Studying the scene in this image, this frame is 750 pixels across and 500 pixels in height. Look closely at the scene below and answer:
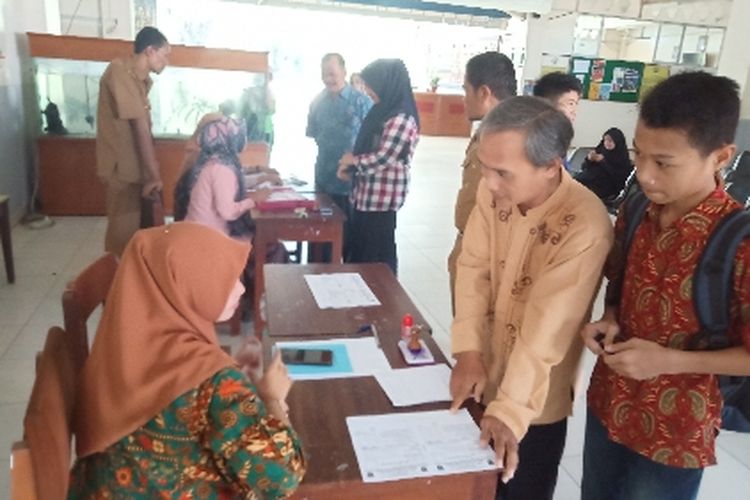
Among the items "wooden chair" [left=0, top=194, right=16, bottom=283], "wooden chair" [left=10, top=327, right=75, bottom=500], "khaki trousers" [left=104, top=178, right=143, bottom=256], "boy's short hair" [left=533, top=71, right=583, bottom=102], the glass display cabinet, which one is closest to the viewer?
"wooden chair" [left=10, top=327, right=75, bottom=500]

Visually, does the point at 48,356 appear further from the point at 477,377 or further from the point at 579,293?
the point at 579,293

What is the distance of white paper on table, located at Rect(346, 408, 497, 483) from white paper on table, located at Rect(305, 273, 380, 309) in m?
0.61

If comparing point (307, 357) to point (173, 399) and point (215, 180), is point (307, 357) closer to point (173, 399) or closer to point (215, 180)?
point (173, 399)

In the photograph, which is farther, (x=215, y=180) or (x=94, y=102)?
(x=94, y=102)

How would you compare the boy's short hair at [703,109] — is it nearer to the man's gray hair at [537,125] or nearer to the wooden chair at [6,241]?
the man's gray hair at [537,125]

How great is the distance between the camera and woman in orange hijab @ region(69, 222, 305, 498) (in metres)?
0.97

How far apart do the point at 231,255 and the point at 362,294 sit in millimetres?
815

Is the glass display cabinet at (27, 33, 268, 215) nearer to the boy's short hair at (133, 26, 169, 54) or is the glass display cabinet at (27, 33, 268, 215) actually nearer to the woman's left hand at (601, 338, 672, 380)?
the boy's short hair at (133, 26, 169, 54)

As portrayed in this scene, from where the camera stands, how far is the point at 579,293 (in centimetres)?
113

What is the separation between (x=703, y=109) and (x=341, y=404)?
34.1 inches

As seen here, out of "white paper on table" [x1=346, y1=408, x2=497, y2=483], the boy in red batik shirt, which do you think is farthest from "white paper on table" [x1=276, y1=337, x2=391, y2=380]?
the boy in red batik shirt

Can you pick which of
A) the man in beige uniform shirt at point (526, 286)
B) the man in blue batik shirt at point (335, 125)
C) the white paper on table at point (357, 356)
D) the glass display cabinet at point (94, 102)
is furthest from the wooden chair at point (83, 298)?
the glass display cabinet at point (94, 102)

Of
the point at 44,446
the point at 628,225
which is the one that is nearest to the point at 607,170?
the point at 628,225

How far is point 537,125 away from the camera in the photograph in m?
1.10
